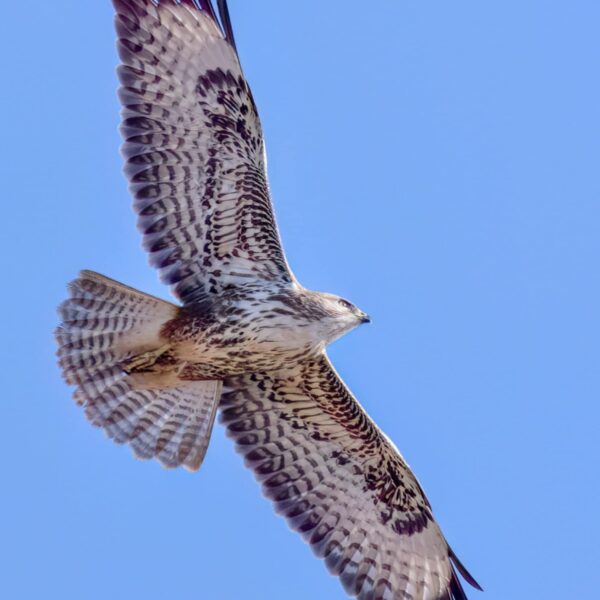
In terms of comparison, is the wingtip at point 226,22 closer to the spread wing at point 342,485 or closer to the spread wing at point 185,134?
the spread wing at point 185,134

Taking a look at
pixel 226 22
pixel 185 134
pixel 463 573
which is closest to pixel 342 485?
pixel 463 573

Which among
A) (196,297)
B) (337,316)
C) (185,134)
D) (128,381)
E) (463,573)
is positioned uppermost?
(185,134)

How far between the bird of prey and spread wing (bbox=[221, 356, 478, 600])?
0.08ft

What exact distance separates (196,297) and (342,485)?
1992mm

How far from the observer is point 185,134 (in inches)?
415

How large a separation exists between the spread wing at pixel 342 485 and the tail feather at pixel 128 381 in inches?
17.2

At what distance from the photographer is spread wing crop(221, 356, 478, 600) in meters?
11.2

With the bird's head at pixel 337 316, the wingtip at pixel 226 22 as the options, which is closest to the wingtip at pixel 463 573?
the bird's head at pixel 337 316

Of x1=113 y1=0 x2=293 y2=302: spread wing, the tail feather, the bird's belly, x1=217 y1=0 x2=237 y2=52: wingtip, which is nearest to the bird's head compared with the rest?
the bird's belly

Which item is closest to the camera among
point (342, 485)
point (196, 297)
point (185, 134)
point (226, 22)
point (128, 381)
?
point (226, 22)

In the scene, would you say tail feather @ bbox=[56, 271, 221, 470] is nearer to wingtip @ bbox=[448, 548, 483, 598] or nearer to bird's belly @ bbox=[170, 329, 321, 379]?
bird's belly @ bbox=[170, 329, 321, 379]

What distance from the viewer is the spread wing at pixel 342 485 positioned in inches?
443

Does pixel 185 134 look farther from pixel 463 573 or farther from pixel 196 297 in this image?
pixel 463 573

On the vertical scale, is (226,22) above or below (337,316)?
above
